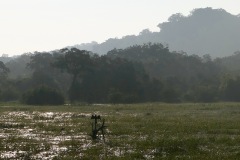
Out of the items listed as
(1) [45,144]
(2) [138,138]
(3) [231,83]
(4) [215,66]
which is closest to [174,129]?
(2) [138,138]

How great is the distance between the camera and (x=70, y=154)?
2308cm

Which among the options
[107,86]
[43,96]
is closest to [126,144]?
[43,96]

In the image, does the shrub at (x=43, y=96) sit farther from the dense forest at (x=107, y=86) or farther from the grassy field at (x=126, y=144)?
the grassy field at (x=126, y=144)

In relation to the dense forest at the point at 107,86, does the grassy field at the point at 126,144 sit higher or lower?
lower

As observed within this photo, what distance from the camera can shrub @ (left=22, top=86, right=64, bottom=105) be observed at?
9644cm

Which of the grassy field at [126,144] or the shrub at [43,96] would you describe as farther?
the shrub at [43,96]

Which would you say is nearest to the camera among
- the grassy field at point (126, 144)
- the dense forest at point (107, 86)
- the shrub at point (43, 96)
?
the grassy field at point (126, 144)

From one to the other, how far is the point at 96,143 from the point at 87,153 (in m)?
4.42

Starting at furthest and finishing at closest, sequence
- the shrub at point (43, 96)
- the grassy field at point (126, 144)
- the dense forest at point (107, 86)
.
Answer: the dense forest at point (107, 86) < the shrub at point (43, 96) < the grassy field at point (126, 144)

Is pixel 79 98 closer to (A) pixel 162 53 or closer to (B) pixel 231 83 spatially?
(B) pixel 231 83

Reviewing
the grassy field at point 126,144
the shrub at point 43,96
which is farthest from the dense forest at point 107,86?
the grassy field at point 126,144

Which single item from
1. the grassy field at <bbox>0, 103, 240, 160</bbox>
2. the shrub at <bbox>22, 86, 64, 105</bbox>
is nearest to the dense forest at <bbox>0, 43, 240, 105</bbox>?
the shrub at <bbox>22, 86, 64, 105</bbox>

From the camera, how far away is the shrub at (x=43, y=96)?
316 feet

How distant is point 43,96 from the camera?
317ft
